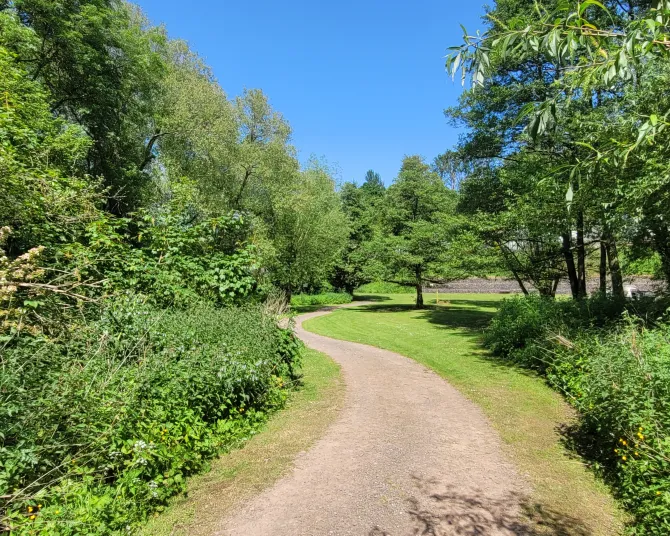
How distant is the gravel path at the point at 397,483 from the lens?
3.49 meters

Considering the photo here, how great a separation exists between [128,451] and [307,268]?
22018mm

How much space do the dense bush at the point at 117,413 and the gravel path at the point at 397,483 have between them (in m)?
0.97

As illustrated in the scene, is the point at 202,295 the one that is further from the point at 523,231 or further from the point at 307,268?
the point at 307,268

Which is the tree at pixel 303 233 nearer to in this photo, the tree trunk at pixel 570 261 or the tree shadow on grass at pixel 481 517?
the tree trunk at pixel 570 261

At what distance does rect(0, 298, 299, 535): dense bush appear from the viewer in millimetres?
2857

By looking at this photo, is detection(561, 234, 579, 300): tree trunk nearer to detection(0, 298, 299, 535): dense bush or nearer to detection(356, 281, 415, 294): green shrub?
detection(0, 298, 299, 535): dense bush

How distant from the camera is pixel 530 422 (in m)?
6.09

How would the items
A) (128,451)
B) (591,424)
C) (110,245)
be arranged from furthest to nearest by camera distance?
(110,245) → (591,424) → (128,451)


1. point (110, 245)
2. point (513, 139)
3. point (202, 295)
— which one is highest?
point (513, 139)

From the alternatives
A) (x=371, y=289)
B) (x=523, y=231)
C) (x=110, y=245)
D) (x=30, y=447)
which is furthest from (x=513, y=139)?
(x=371, y=289)

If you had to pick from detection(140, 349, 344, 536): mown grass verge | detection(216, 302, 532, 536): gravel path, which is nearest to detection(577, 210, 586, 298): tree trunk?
detection(216, 302, 532, 536): gravel path

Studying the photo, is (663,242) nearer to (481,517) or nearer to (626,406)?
(626,406)

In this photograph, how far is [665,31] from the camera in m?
2.72

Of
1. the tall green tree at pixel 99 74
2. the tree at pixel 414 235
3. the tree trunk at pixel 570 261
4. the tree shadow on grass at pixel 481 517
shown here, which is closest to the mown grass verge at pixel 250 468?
the tree shadow on grass at pixel 481 517
